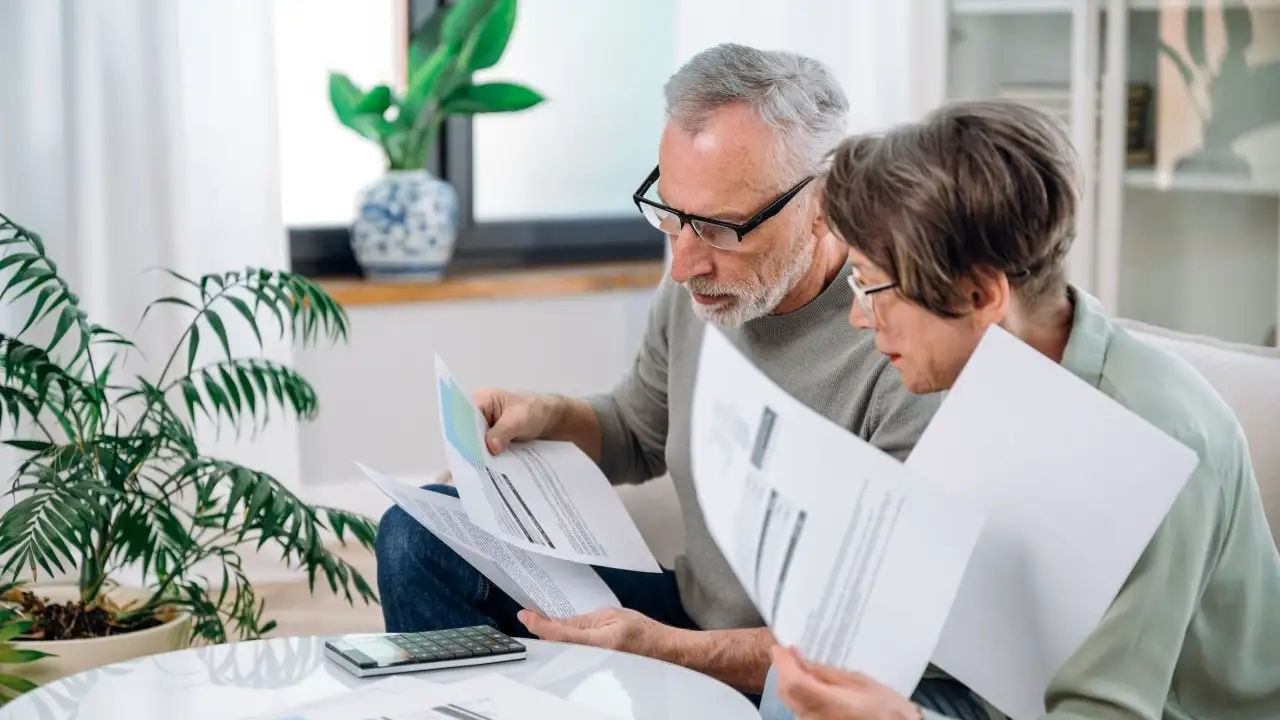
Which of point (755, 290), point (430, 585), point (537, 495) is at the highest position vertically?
point (755, 290)

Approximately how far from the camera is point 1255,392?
155cm

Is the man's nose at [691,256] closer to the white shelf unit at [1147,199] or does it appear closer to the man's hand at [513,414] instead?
the man's hand at [513,414]

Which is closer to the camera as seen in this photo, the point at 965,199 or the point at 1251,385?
the point at 965,199

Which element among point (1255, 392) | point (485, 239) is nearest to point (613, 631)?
point (1255, 392)

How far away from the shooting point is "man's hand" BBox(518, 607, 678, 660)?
1.41m

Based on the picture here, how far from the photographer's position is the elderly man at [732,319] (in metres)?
1.46

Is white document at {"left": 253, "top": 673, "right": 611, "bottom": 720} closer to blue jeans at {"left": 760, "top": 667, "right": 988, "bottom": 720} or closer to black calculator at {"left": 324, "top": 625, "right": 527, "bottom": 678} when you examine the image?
black calculator at {"left": 324, "top": 625, "right": 527, "bottom": 678}

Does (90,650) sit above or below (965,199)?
below

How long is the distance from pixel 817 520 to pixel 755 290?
2.28ft

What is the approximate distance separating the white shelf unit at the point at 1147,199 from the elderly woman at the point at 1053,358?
74.8 inches

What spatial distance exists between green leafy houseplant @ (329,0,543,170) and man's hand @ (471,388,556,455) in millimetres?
1670

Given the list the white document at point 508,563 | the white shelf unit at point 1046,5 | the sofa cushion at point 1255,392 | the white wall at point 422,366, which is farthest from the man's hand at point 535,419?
the white shelf unit at point 1046,5

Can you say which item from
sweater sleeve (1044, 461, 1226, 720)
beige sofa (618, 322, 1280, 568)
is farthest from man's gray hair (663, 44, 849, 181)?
sweater sleeve (1044, 461, 1226, 720)

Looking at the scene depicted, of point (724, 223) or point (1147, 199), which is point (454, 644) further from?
point (1147, 199)
